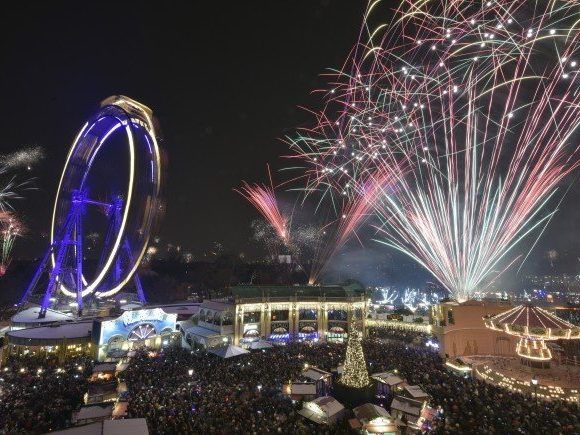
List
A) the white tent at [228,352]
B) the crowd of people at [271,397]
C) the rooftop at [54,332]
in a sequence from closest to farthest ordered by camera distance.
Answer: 1. the crowd of people at [271,397]
2. the white tent at [228,352]
3. the rooftop at [54,332]

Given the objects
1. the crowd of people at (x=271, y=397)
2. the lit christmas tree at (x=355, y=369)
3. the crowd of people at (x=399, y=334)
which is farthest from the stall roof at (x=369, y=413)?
the crowd of people at (x=399, y=334)

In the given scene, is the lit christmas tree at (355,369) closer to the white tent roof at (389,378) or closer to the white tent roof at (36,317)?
the white tent roof at (389,378)

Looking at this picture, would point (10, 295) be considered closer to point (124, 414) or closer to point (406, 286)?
point (124, 414)

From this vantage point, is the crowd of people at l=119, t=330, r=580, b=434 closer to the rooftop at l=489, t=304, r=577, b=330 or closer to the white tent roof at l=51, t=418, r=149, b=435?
the white tent roof at l=51, t=418, r=149, b=435

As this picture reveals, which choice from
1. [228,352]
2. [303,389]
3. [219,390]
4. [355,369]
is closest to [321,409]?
[303,389]

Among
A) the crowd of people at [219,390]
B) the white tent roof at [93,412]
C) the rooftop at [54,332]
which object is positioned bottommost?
the crowd of people at [219,390]

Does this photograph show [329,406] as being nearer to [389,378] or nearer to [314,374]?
[314,374]
